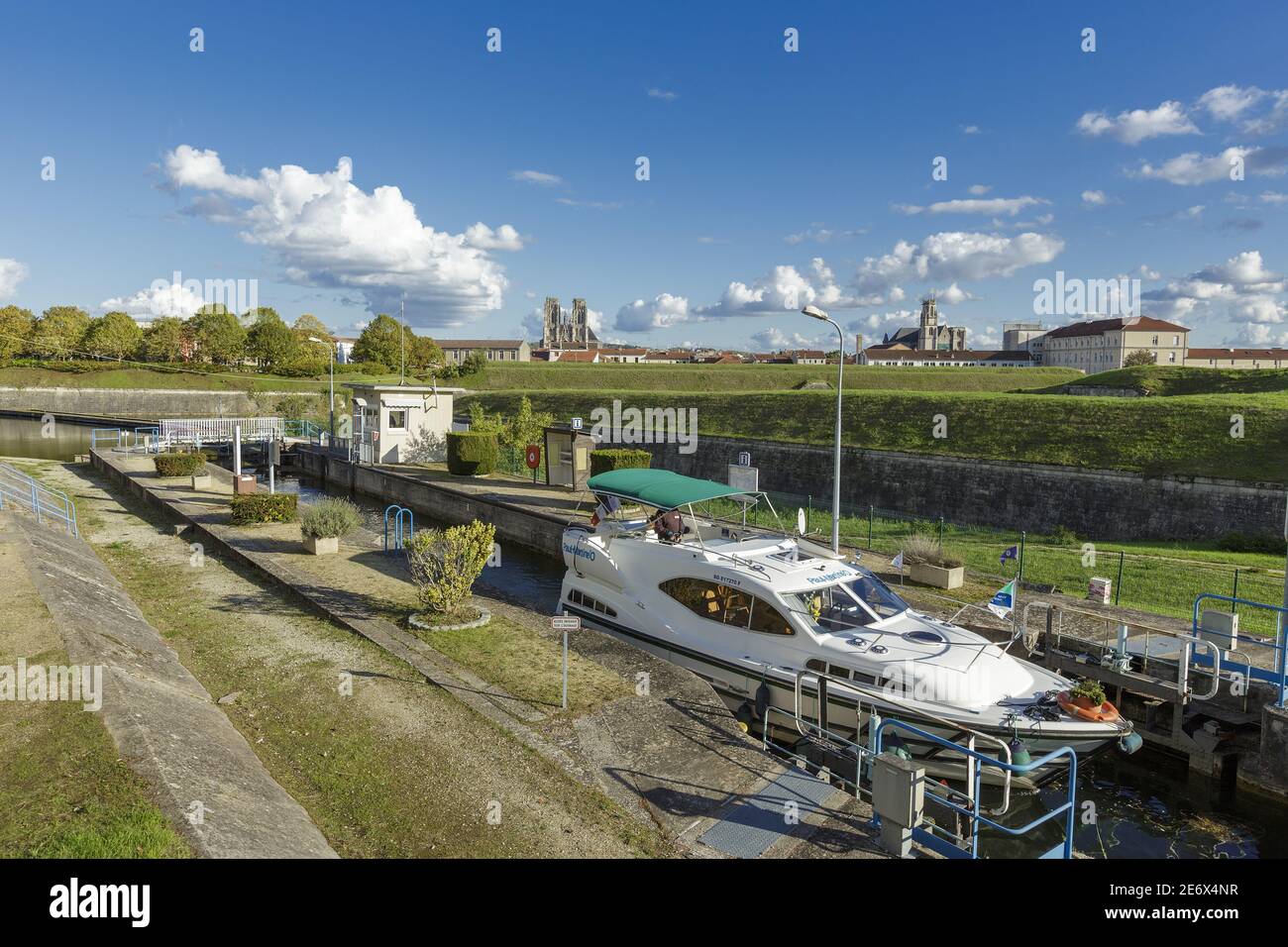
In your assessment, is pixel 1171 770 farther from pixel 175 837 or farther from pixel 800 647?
pixel 175 837

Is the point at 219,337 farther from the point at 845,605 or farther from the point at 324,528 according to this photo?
the point at 845,605

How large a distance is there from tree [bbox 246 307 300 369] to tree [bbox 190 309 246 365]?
124 centimetres

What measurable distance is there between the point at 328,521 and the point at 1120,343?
368 ft

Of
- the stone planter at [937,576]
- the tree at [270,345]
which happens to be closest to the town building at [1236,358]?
the stone planter at [937,576]

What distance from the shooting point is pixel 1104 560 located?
20.2m

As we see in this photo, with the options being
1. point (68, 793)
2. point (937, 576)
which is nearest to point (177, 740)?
point (68, 793)

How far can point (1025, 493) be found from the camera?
30.0 metres

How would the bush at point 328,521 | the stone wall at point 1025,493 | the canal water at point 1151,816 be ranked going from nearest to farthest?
the canal water at point 1151,816 < the bush at point 328,521 < the stone wall at point 1025,493

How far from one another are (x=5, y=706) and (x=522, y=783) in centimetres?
603

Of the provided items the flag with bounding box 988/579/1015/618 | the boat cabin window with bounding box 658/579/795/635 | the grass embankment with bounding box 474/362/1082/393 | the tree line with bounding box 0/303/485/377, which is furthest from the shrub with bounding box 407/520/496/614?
the tree line with bounding box 0/303/485/377

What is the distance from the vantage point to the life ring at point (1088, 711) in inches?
369
